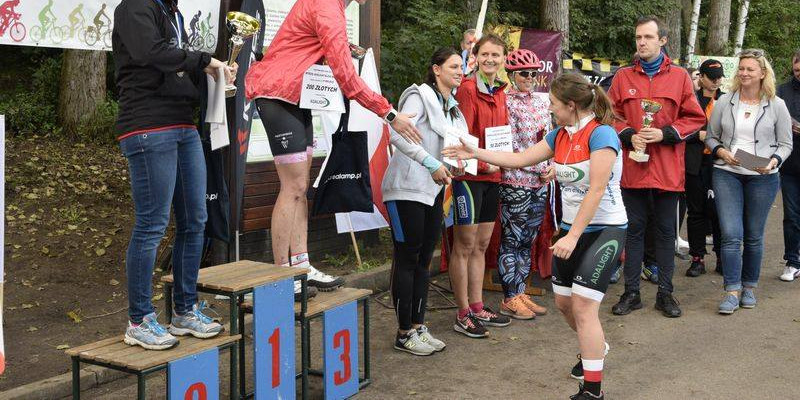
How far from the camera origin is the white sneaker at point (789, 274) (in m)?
7.93

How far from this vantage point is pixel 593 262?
4.63 meters

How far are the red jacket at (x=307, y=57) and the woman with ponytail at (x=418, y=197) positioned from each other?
59 cm

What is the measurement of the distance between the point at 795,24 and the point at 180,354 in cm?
3089

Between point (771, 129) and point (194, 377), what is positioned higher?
point (771, 129)

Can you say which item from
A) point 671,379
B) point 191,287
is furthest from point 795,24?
point 191,287

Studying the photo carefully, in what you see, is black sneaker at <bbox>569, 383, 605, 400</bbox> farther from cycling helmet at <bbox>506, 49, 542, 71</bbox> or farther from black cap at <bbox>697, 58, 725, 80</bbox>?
black cap at <bbox>697, 58, 725, 80</bbox>

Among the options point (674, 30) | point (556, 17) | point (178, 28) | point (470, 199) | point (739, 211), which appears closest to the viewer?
point (178, 28)

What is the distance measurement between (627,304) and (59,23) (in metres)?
4.57

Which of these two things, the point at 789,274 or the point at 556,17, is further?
the point at 556,17

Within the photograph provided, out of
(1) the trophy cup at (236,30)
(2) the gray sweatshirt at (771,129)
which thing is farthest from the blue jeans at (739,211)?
(1) the trophy cup at (236,30)

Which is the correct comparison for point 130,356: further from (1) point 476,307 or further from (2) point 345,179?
(1) point 476,307

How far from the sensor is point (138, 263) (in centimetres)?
401

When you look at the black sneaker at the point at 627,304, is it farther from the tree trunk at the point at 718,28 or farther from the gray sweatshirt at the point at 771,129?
the tree trunk at the point at 718,28

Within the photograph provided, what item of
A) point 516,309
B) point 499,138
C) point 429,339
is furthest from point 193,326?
point 516,309
